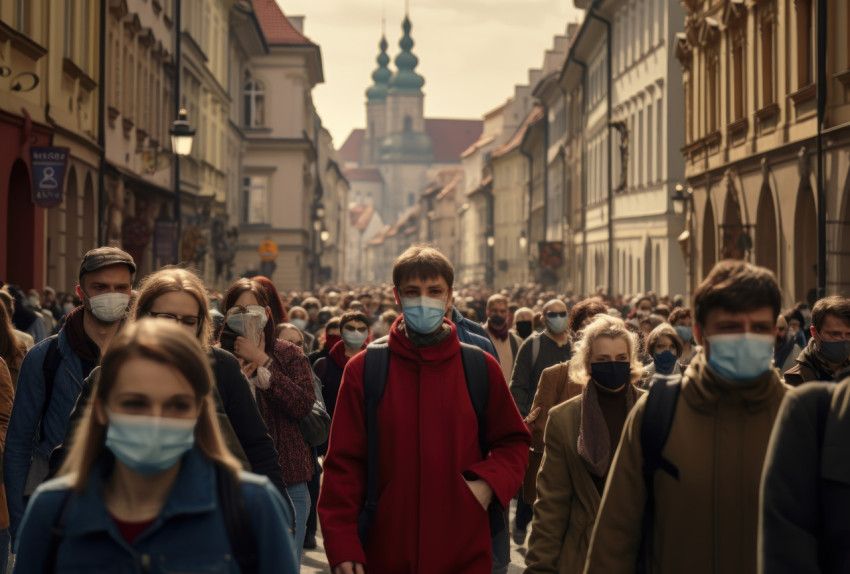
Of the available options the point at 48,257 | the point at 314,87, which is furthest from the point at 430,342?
the point at 314,87

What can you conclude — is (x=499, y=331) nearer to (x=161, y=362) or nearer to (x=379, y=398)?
(x=379, y=398)

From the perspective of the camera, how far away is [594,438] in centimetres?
608

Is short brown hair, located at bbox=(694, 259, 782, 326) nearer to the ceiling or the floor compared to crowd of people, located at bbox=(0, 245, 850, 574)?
nearer to the ceiling

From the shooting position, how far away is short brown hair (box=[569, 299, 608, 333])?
10.2 meters

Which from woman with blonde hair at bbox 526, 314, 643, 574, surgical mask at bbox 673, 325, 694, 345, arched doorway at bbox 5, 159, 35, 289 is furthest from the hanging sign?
woman with blonde hair at bbox 526, 314, 643, 574

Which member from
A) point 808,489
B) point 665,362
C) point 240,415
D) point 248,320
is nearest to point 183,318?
point 240,415

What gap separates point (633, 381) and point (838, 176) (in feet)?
50.5

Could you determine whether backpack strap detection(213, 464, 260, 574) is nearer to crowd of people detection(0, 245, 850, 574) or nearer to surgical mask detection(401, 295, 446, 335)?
crowd of people detection(0, 245, 850, 574)

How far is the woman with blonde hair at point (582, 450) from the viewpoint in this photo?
592cm

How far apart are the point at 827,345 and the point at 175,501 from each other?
6.00 meters

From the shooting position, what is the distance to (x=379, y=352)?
542 centimetres

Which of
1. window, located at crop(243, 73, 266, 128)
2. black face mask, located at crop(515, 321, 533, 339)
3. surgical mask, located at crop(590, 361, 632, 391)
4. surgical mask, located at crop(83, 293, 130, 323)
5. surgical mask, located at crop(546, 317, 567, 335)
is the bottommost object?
surgical mask, located at crop(590, 361, 632, 391)

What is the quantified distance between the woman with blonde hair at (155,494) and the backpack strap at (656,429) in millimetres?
1333

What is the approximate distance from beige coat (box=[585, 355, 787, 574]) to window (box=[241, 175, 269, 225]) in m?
64.5
